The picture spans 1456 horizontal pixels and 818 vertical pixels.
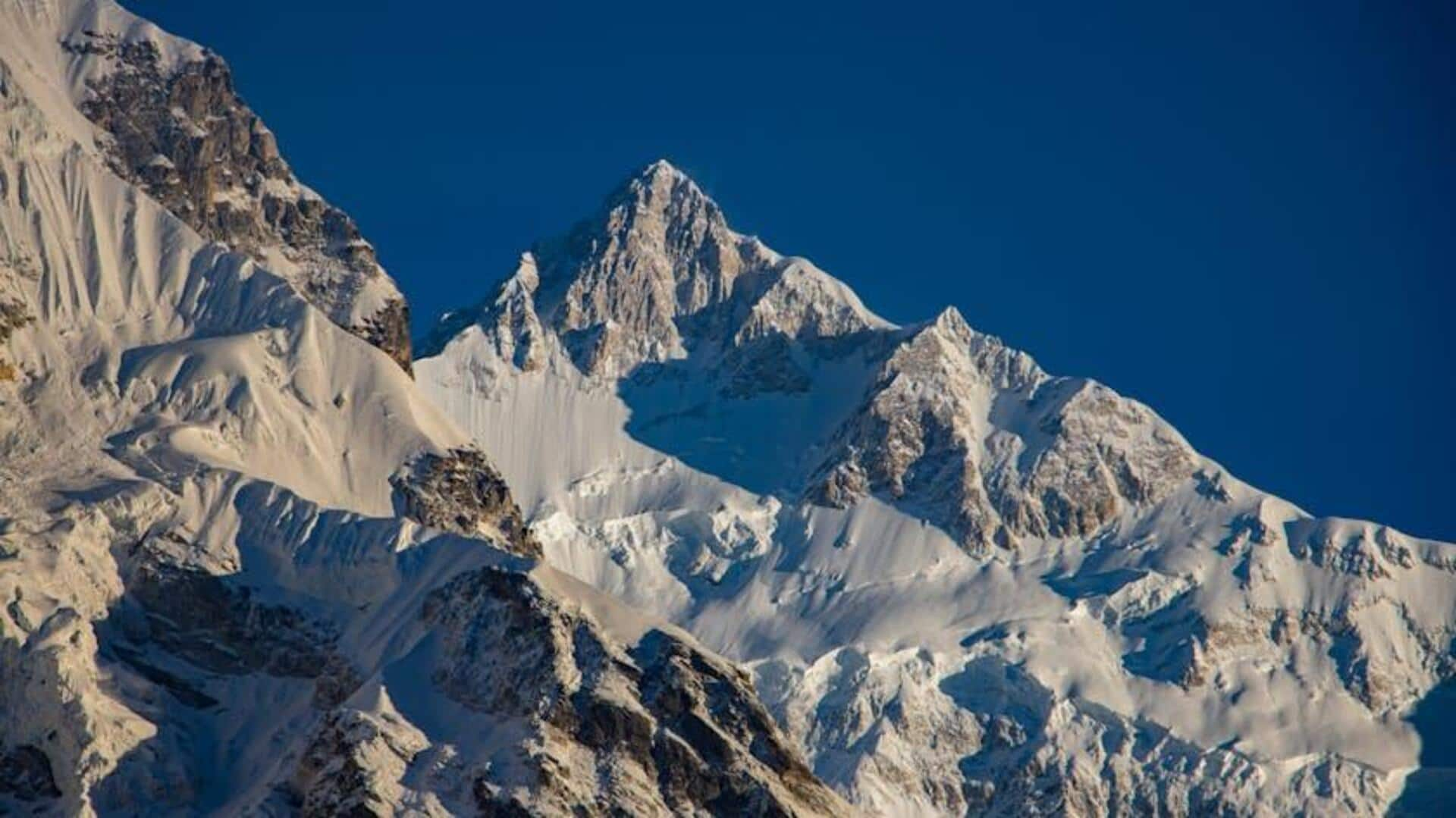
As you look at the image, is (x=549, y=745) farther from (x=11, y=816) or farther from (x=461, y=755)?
(x=11, y=816)

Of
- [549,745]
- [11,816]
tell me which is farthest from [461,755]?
[11,816]

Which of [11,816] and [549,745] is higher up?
[549,745]

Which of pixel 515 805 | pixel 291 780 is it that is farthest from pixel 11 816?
pixel 515 805

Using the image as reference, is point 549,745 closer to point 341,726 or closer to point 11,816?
point 341,726

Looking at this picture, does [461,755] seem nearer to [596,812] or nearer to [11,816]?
[596,812]

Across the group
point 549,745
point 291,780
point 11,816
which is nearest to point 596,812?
point 549,745
